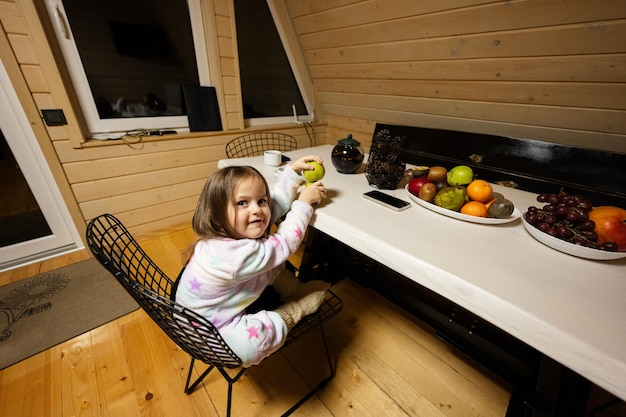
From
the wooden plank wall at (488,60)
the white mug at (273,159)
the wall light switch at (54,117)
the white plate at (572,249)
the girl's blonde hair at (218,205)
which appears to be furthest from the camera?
the wall light switch at (54,117)

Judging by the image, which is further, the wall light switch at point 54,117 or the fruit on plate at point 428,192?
the wall light switch at point 54,117

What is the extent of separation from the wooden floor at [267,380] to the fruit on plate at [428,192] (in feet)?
2.69

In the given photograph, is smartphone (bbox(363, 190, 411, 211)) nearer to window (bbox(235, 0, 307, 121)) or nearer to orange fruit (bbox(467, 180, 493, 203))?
orange fruit (bbox(467, 180, 493, 203))

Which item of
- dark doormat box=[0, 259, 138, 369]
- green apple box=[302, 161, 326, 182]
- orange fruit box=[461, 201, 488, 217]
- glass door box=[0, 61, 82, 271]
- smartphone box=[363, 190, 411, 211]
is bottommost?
dark doormat box=[0, 259, 138, 369]

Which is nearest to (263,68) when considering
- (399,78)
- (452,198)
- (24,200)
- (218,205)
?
(399,78)

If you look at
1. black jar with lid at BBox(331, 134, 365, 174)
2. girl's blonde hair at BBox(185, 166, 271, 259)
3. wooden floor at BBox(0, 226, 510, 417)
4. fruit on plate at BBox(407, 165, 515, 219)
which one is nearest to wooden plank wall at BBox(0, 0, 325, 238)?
wooden floor at BBox(0, 226, 510, 417)

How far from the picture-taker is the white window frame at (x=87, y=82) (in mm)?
1553

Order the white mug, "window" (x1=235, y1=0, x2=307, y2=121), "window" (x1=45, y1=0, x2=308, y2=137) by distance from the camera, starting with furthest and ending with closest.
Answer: "window" (x1=235, y1=0, x2=307, y2=121)
"window" (x1=45, y1=0, x2=308, y2=137)
the white mug

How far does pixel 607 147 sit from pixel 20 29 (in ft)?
10.3

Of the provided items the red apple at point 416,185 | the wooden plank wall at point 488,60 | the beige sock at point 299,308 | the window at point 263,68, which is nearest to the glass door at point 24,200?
the window at point 263,68

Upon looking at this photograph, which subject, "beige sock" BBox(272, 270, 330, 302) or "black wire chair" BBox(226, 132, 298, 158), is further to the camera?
"black wire chair" BBox(226, 132, 298, 158)

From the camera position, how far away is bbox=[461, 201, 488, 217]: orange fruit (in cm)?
80

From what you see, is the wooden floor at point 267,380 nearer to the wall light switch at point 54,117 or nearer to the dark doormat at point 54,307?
the dark doormat at point 54,307

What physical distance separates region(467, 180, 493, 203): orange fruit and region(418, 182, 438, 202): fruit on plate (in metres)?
0.11
